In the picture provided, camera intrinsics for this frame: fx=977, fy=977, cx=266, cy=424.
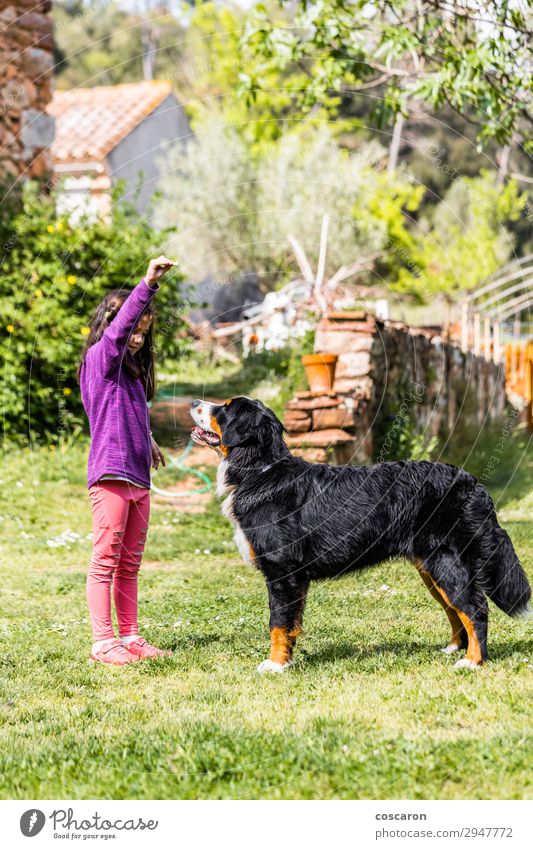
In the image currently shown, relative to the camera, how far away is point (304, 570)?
575 cm

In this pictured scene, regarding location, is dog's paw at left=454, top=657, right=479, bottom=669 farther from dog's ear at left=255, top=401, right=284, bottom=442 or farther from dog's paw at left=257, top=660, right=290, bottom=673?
dog's ear at left=255, top=401, right=284, bottom=442

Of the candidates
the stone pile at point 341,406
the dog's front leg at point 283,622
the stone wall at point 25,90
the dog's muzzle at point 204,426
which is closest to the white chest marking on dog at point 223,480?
the dog's muzzle at point 204,426

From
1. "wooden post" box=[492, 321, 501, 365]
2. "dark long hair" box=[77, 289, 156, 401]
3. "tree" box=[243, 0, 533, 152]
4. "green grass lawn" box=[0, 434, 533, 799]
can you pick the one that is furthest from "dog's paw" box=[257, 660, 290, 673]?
"wooden post" box=[492, 321, 501, 365]

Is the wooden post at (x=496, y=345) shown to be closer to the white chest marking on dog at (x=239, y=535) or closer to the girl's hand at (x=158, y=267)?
the white chest marking on dog at (x=239, y=535)

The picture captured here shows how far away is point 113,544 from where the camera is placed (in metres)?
5.94

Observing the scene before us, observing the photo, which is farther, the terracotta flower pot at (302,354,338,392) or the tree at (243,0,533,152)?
the terracotta flower pot at (302,354,338,392)

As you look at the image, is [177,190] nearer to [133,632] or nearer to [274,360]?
[274,360]

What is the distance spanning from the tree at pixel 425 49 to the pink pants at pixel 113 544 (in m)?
4.14

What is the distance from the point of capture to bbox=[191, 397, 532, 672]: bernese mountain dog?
5.55 meters

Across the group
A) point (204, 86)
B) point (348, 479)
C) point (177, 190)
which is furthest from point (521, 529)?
point (204, 86)

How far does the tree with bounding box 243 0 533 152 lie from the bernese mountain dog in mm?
3757

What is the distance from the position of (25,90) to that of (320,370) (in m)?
7.35

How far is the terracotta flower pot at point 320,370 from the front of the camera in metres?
11.4

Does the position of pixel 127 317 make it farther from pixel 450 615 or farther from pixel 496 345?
pixel 496 345
